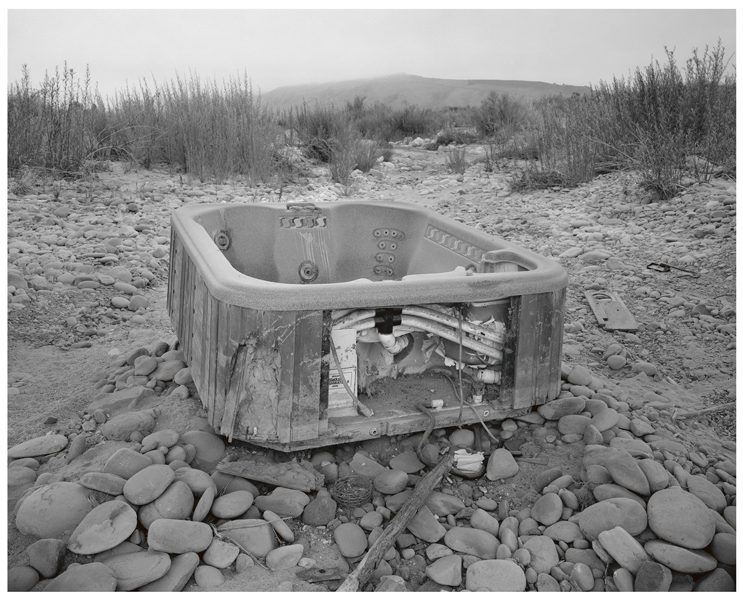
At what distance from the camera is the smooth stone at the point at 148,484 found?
181cm

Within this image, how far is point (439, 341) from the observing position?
2283 mm

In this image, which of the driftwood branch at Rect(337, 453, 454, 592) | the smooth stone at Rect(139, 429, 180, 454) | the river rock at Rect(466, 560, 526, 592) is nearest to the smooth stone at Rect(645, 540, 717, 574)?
the river rock at Rect(466, 560, 526, 592)

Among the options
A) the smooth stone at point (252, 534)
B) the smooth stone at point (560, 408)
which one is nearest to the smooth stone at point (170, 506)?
the smooth stone at point (252, 534)

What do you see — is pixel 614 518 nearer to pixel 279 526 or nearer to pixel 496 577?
pixel 496 577

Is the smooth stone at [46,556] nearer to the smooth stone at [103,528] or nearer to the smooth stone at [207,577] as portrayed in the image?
the smooth stone at [103,528]

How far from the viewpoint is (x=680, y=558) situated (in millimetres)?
1681

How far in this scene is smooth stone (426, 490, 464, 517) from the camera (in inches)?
77.5

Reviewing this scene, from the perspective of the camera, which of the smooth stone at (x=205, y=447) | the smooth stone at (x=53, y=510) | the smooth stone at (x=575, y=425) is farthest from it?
the smooth stone at (x=575, y=425)

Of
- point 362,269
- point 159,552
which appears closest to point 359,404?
point 159,552

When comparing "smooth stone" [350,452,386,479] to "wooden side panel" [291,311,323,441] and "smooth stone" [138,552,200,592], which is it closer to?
"wooden side panel" [291,311,323,441]

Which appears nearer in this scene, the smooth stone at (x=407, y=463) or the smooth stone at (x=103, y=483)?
the smooth stone at (x=103, y=483)

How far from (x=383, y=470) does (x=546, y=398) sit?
0.69 metres

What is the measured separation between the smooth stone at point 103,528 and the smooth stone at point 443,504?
2.93 feet

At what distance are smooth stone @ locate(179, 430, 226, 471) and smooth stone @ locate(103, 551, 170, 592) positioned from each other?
0.43 meters
